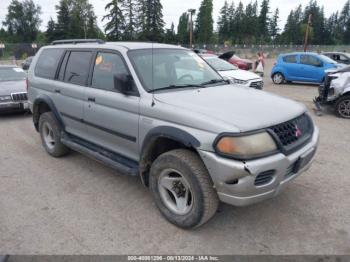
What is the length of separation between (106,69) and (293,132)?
8.03 feet

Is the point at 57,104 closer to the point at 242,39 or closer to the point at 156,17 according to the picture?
the point at 156,17

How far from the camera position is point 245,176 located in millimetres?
2824

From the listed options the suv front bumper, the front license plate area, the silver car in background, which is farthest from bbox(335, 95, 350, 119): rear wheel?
the silver car in background

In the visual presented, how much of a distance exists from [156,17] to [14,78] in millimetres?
4865

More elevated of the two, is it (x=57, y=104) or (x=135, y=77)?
(x=135, y=77)

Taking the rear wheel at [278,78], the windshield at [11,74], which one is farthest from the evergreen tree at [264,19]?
the windshield at [11,74]

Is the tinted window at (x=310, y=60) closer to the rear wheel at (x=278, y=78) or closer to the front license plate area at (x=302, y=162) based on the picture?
the rear wheel at (x=278, y=78)

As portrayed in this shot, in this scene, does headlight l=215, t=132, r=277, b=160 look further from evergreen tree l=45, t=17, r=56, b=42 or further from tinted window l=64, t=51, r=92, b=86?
evergreen tree l=45, t=17, r=56, b=42

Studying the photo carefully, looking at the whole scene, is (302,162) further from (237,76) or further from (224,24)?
(224,24)

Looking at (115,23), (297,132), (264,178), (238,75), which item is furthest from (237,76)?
(115,23)

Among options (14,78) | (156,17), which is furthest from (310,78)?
(14,78)

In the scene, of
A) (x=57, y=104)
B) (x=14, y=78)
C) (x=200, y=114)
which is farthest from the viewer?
(x=14, y=78)

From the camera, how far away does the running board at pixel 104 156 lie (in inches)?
152

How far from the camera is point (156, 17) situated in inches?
291
